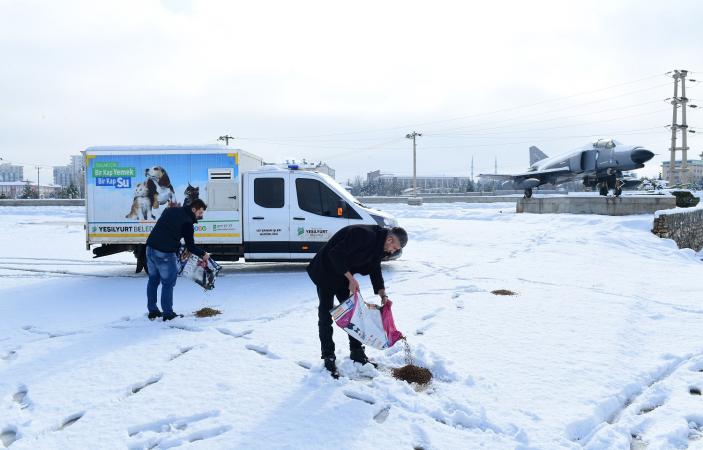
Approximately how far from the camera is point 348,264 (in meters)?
4.14

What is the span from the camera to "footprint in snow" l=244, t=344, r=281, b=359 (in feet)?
16.4

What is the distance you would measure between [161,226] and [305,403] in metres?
3.37

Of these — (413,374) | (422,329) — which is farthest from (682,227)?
(413,374)

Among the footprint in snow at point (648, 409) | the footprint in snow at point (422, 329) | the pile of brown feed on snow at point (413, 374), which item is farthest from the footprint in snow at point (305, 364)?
the footprint in snow at point (648, 409)

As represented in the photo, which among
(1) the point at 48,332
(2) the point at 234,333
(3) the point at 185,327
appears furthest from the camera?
(3) the point at 185,327

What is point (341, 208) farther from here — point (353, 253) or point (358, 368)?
point (353, 253)

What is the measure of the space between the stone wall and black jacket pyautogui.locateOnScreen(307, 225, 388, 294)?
14.7 metres

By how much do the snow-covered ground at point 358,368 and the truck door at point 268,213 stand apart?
84 cm

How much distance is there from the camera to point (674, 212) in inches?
627

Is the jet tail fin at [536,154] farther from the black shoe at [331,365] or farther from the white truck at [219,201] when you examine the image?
the black shoe at [331,365]

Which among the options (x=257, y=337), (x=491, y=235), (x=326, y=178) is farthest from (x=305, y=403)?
(x=491, y=235)

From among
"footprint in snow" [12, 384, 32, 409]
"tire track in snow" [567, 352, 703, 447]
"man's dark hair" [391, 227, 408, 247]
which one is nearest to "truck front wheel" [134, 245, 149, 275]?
"footprint in snow" [12, 384, 32, 409]

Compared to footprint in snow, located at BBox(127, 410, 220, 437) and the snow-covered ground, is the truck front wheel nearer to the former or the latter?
the snow-covered ground

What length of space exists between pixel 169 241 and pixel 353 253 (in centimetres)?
305
